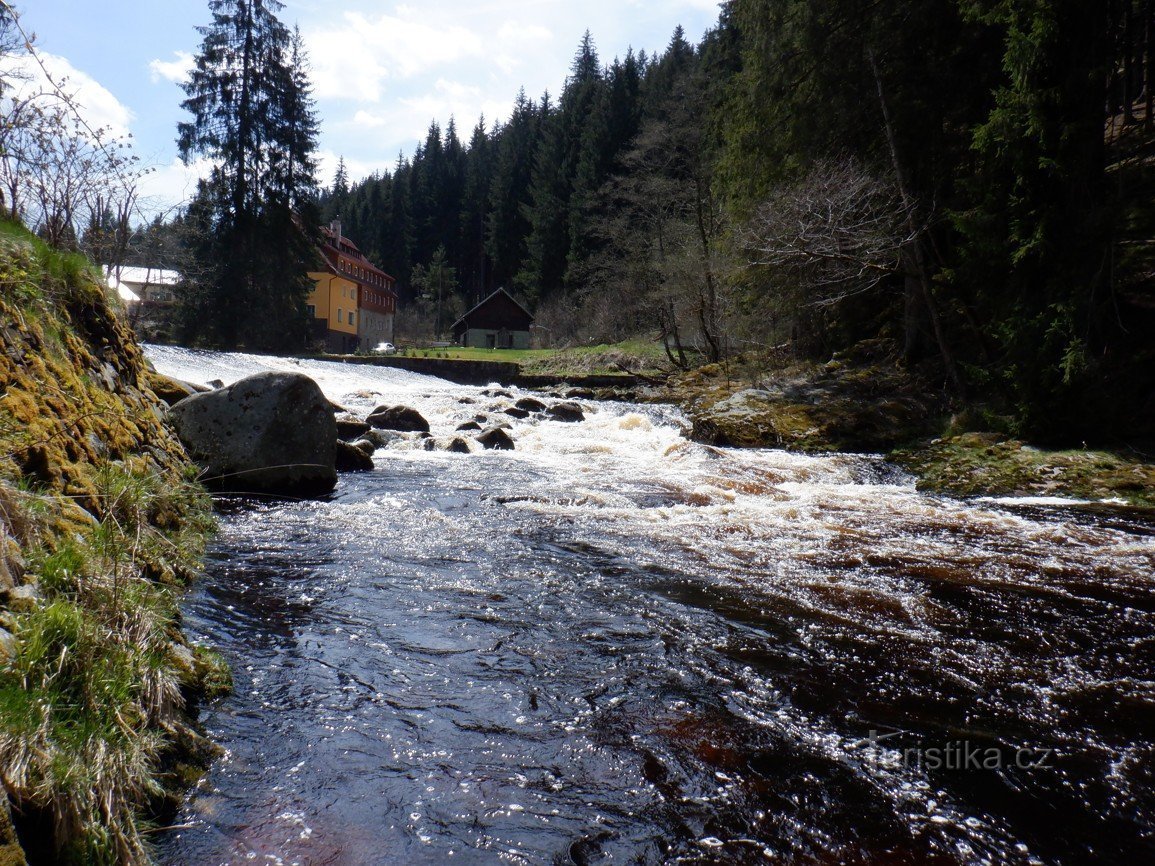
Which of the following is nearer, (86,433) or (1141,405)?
(86,433)

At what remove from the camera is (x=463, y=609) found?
15.9 feet

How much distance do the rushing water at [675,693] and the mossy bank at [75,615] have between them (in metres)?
0.31

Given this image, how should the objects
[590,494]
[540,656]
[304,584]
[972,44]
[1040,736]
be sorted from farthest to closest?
[972,44], [590,494], [304,584], [540,656], [1040,736]

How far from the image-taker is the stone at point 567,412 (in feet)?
61.1

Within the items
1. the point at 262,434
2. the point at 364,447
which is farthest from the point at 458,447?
the point at 262,434

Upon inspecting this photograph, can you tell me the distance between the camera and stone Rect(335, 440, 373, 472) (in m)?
10.5

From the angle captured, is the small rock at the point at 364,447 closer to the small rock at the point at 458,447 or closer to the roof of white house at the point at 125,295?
the small rock at the point at 458,447

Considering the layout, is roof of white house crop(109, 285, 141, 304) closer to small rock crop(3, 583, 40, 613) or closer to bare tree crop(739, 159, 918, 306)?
small rock crop(3, 583, 40, 613)

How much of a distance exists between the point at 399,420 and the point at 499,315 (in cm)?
4329

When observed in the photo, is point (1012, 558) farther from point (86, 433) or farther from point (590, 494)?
point (86, 433)

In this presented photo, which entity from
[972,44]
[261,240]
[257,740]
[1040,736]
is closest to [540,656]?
[257,740]

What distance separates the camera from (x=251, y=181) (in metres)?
33.9

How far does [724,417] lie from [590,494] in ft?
21.6

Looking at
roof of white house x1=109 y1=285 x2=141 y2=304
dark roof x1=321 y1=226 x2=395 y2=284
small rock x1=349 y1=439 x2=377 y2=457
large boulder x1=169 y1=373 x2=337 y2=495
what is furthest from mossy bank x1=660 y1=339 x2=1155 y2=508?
dark roof x1=321 y1=226 x2=395 y2=284
